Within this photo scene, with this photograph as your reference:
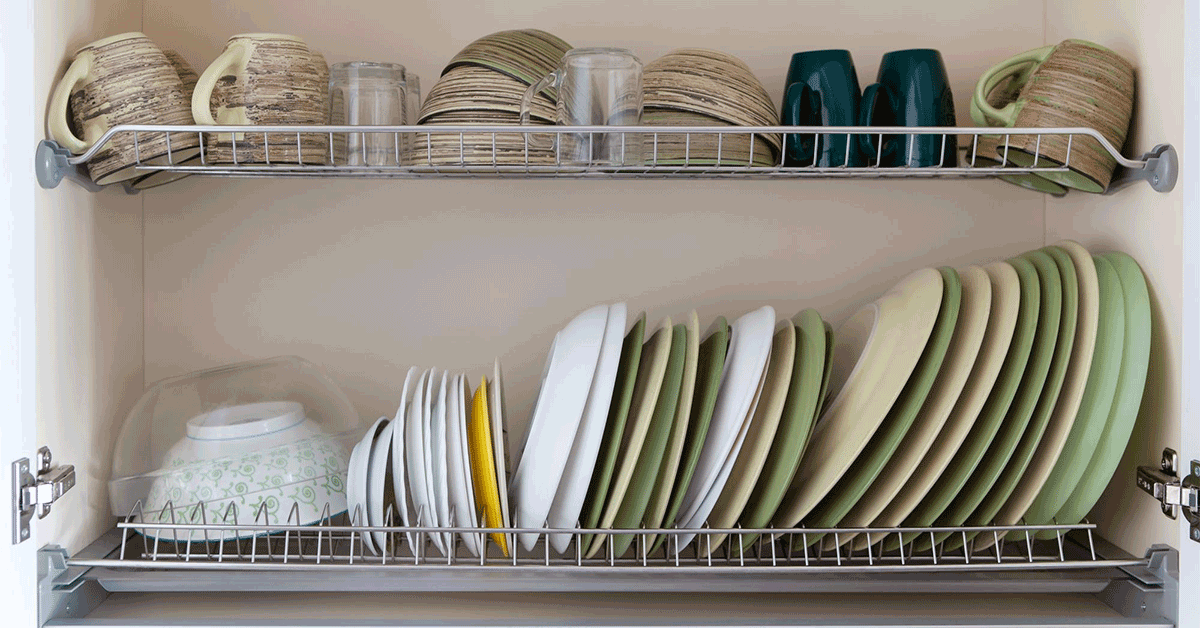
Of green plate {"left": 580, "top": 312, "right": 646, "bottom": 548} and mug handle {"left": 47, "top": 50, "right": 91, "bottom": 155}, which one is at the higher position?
mug handle {"left": 47, "top": 50, "right": 91, "bottom": 155}

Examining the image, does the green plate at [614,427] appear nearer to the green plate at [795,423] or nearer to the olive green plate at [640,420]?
the olive green plate at [640,420]

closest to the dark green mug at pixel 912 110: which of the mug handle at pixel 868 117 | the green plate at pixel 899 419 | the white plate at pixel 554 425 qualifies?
the mug handle at pixel 868 117

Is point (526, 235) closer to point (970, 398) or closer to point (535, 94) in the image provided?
point (535, 94)

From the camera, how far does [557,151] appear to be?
35.3 inches

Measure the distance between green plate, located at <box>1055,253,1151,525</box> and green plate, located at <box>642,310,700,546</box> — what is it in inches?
15.6

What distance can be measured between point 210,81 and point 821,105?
1.94 feet

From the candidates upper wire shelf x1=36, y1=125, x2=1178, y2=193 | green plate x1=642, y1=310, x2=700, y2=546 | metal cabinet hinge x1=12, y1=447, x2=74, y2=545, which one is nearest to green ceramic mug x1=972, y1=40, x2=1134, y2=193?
upper wire shelf x1=36, y1=125, x2=1178, y2=193

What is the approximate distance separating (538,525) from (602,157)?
0.36 m

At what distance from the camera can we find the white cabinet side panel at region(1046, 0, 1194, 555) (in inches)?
34.2

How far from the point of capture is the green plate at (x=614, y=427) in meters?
0.90

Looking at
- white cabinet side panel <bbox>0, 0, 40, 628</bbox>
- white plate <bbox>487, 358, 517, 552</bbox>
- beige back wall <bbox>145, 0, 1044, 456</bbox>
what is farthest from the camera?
beige back wall <bbox>145, 0, 1044, 456</bbox>

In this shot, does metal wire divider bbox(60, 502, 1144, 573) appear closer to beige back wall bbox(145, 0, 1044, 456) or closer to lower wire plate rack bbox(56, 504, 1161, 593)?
lower wire plate rack bbox(56, 504, 1161, 593)

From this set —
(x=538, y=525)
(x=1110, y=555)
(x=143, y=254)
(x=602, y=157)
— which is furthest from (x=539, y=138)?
(x=1110, y=555)

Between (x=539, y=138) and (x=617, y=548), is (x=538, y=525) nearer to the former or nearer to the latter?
(x=617, y=548)
